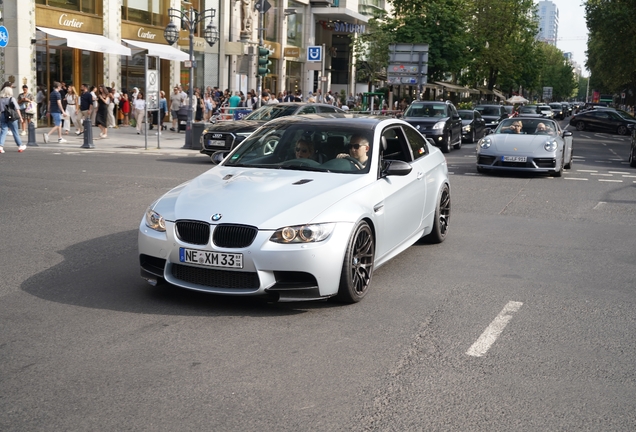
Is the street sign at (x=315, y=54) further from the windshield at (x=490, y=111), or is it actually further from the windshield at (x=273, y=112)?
the windshield at (x=490, y=111)

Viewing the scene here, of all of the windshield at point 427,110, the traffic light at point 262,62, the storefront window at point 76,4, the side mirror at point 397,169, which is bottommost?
the side mirror at point 397,169

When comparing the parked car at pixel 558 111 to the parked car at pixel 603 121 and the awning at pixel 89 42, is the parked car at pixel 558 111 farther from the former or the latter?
the awning at pixel 89 42

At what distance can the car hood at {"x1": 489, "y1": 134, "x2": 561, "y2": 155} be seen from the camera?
1798cm

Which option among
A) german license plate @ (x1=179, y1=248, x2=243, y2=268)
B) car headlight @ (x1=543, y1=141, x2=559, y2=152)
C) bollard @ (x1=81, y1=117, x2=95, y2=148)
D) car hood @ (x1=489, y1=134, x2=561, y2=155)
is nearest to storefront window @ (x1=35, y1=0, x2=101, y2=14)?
bollard @ (x1=81, y1=117, x2=95, y2=148)

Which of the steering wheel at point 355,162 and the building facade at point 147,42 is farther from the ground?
the building facade at point 147,42

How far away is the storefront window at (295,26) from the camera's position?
52844 millimetres

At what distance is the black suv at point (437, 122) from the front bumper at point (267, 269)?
20.6m

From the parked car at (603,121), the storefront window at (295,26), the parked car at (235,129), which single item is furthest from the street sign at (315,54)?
the parked car at (603,121)

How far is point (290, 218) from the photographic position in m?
6.08

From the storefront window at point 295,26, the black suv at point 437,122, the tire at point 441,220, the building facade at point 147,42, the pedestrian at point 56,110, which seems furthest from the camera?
the storefront window at point 295,26

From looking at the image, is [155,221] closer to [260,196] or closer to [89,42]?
[260,196]

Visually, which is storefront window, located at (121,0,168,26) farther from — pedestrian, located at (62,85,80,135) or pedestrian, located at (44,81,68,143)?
pedestrian, located at (44,81,68,143)

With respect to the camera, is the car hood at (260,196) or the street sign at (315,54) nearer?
the car hood at (260,196)

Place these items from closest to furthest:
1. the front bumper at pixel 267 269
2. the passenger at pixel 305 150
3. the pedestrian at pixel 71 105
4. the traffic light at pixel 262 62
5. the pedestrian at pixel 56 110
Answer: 1. the front bumper at pixel 267 269
2. the passenger at pixel 305 150
3. the pedestrian at pixel 56 110
4. the traffic light at pixel 262 62
5. the pedestrian at pixel 71 105
